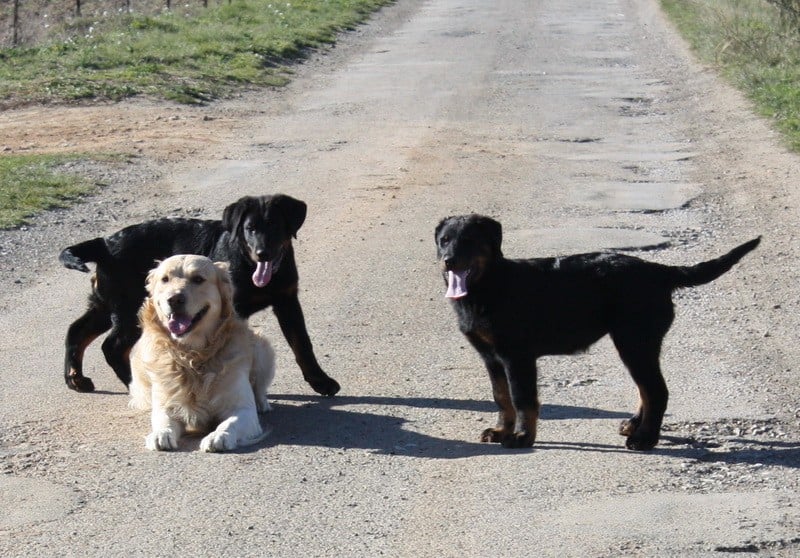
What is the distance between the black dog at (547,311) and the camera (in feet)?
21.0

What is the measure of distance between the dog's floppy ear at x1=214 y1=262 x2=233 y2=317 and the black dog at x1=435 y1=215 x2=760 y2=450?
109cm


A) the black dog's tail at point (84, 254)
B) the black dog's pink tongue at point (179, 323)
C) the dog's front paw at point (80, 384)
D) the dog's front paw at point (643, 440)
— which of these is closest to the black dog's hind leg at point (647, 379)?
the dog's front paw at point (643, 440)

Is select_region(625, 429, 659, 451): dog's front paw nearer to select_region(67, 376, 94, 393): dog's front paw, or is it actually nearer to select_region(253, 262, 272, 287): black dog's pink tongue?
select_region(253, 262, 272, 287): black dog's pink tongue

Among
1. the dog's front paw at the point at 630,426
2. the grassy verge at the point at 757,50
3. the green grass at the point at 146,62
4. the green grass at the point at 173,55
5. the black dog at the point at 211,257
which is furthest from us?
the green grass at the point at 173,55

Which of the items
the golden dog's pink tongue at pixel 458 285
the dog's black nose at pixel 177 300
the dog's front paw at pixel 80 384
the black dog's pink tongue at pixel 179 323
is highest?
the golden dog's pink tongue at pixel 458 285

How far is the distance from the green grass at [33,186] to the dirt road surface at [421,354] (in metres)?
0.31

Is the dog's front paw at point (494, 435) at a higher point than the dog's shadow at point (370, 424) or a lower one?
higher

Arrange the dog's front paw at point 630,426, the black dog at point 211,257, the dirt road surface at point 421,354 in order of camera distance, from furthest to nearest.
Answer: the black dog at point 211,257 → the dog's front paw at point 630,426 → the dirt road surface at point 421,354

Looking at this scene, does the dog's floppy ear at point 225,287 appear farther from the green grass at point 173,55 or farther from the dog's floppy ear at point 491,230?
the green grass at point 173,55

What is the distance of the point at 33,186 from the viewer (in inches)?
529

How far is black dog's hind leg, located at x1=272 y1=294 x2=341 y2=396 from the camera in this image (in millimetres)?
7477

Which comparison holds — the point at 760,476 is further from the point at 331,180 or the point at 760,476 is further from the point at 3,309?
the point at 331,180

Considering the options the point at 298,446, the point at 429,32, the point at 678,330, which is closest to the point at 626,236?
the point at 678,330

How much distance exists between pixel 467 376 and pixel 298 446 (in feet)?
5.26
